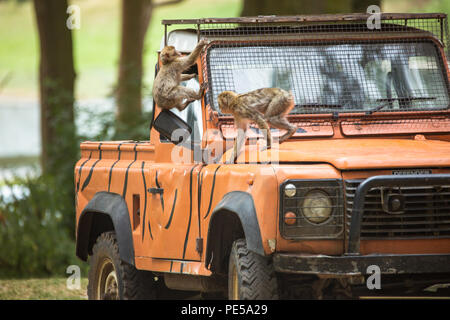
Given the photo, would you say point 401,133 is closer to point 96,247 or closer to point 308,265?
point 308,265

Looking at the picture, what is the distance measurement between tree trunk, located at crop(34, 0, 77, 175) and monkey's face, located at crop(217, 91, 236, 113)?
9.53m

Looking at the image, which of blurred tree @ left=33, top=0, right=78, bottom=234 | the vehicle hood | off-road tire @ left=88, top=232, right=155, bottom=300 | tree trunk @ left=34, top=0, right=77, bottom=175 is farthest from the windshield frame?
tree trunk @ left=34, top=0, right=77, bottom=175

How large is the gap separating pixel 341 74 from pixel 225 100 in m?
1.24

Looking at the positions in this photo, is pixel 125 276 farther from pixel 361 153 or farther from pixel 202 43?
pixel 361 153

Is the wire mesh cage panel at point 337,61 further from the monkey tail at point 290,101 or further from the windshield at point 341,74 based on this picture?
the monkey tail at point 290,101

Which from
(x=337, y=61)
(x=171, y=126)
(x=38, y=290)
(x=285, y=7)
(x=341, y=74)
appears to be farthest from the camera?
(x=285, y=7)

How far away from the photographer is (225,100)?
6.78 metres

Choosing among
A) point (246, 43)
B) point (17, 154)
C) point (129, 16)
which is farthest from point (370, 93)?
point (17, 154)

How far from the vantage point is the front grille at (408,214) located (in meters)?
5.90

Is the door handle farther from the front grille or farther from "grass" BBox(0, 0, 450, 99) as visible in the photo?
"grass" BBox(0, 0, 450, 99)

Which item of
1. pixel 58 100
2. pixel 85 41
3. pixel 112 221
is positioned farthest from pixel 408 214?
pixel 85 41

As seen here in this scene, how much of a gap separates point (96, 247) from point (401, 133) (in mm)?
3035

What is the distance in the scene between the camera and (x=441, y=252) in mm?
6035

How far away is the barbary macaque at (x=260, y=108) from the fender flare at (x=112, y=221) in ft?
5.35
